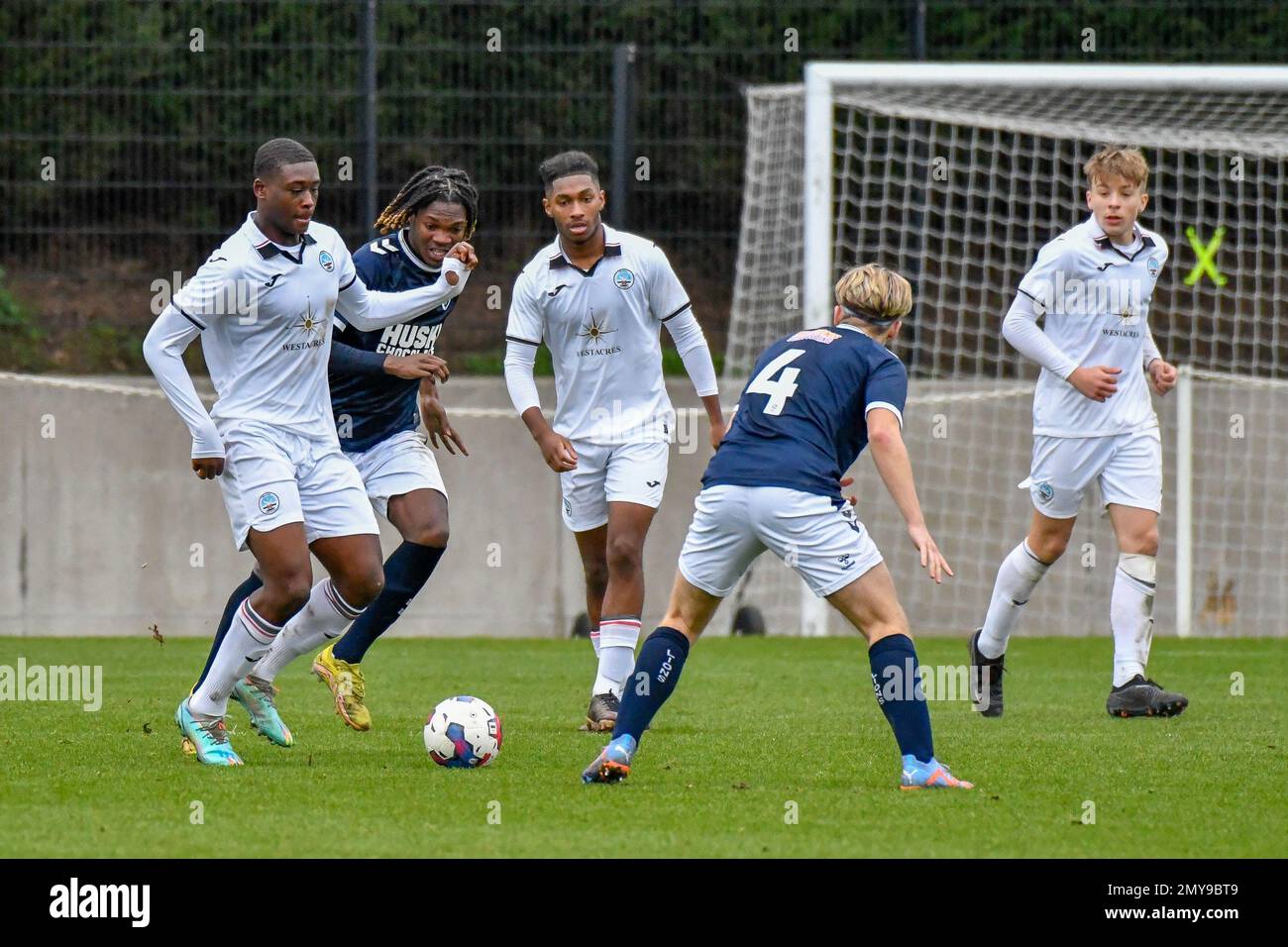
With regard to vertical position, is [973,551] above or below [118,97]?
below

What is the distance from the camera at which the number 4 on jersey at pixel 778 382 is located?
572cm

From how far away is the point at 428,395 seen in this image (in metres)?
7.52

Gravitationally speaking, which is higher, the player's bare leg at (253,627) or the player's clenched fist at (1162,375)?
the player's clenched fist at (1162,375)

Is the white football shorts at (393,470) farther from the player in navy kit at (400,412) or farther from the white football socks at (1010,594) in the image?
the white football socks at (1010,594)

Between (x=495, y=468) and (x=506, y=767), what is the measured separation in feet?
24.7

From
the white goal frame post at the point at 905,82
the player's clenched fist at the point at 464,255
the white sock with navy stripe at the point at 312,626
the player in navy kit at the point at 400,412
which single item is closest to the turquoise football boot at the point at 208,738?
the white sock with navy stripe at the point at 312,626

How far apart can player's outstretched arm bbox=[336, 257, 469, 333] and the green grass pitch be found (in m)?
1.59

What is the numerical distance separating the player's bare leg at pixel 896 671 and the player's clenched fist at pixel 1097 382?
96.8 inches

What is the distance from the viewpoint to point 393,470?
7.54 meters

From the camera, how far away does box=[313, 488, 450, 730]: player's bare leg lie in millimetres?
Answer: 7352
